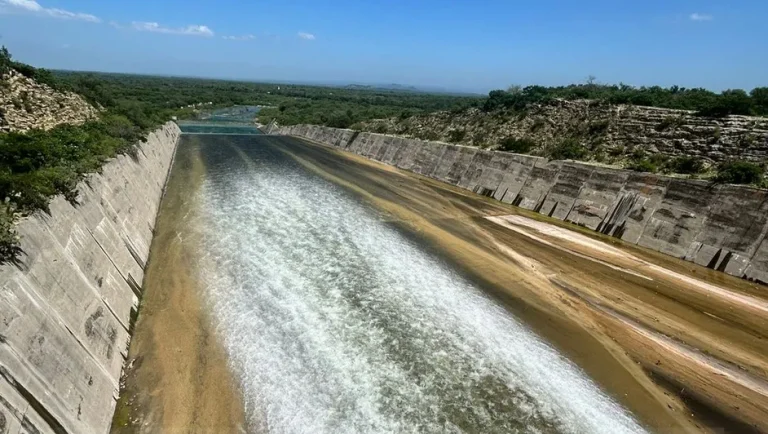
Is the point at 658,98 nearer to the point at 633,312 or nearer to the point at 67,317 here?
the point at 633,312

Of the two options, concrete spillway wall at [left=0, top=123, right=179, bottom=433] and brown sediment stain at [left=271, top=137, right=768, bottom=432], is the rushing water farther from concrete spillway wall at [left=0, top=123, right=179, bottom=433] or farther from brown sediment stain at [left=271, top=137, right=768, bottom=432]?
concrete spillway wall at [left=0, top=123, right=179, bottom=433]

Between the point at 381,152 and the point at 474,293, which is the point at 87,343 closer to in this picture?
the point at 474,293

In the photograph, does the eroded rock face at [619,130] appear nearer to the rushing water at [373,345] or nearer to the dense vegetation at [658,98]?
the dense vegetation at [658,98]

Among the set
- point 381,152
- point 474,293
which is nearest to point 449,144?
point 381,152

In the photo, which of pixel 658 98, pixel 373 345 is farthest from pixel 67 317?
pixel 658 98

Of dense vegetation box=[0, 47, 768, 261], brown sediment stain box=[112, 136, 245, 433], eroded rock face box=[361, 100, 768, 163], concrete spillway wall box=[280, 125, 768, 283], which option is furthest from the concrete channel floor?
eroded rock face box=[361, 100, 768, 163]

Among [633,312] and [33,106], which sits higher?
[33,106]

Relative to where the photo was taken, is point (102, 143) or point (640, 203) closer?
point (640, 203)
